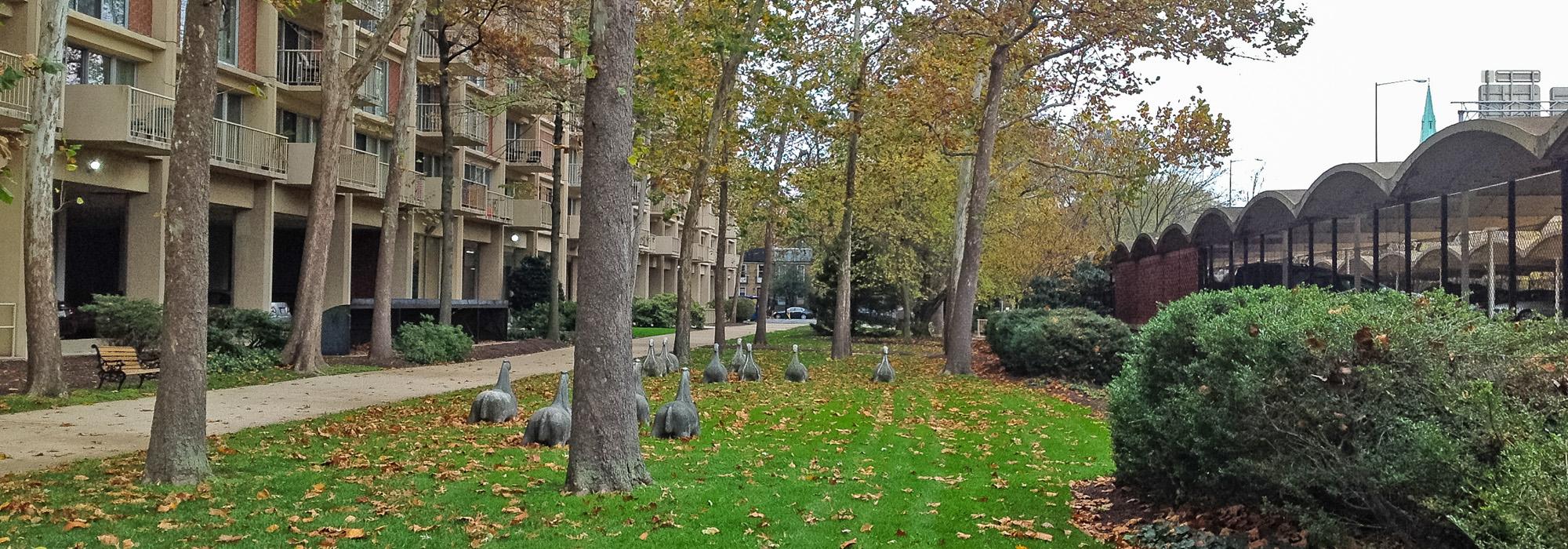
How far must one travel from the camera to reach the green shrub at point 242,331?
21828 millimetres

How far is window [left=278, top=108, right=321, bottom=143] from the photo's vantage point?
102 ft

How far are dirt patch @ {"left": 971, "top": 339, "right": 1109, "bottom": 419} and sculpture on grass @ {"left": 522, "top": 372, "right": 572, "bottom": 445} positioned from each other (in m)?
7.11

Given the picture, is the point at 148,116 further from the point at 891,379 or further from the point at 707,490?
the point at 707,490

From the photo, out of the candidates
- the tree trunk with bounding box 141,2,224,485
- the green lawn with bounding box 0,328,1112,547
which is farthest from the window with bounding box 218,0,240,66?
the tree trunk with bounding box 141,2,224,485

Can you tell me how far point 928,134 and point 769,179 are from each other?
12.7 feet

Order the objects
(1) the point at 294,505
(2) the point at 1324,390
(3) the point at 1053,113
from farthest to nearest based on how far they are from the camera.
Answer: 1. (3) the point at 1053,113
2. (1) the point at 294,505
3. (2) the point at 1324,390

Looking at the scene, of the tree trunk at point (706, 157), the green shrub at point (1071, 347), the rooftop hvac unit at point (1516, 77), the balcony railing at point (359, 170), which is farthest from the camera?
the rooftop hvac unit at point (1516, 77)

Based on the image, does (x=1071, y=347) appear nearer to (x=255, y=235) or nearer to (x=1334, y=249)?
(x=1334, y=249)

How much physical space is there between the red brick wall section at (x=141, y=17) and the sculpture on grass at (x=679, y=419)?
1796 cm

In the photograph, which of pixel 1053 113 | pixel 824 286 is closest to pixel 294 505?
pixel 1053 113

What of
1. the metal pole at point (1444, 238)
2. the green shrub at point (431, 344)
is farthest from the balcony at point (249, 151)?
the metal pole at point (1444, 238)

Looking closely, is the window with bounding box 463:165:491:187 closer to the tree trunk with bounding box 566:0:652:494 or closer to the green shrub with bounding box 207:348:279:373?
the green shrub with bounding box 207:348:279:373

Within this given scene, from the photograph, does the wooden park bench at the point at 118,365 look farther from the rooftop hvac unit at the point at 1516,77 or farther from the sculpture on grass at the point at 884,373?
the rooftop hvac unit at the point at 1516,77

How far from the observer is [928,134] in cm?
2630
